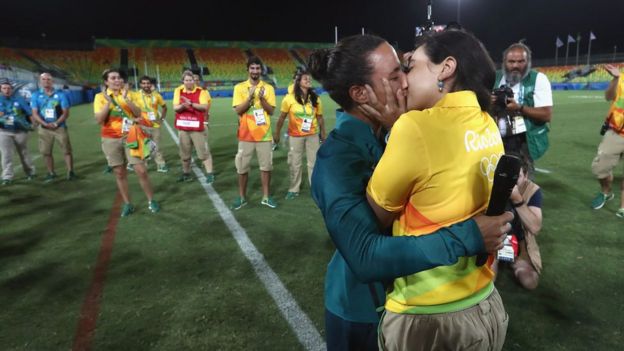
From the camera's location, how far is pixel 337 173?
1.23 m

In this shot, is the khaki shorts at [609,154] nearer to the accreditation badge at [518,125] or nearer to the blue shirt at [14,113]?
the accreditation badge at [518,125]

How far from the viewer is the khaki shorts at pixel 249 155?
6.08 metres

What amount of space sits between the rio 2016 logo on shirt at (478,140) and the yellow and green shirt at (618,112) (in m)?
5.22

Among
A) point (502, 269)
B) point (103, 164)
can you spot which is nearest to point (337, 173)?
point (502, 269)

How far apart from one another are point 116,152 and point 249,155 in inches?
77.8

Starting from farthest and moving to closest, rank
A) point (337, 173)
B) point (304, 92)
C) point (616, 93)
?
1. point (304, 92)
2. point (616, 93)
3. point (337, 173)

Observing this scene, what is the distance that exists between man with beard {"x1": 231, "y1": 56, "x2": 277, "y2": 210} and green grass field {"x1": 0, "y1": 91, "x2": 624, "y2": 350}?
37cm

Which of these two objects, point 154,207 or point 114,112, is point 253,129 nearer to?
point 154,207

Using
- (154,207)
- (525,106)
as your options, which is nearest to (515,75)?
(525,106)

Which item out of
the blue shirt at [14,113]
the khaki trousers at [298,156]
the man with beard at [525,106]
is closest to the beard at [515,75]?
the man with beard at [525,106]

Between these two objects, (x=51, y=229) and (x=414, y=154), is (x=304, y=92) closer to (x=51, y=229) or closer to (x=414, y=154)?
(x=51, y=229)

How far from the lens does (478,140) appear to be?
1.22 meters

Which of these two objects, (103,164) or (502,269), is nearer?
(502,269)

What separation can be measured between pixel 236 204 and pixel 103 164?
5340 millimetres
